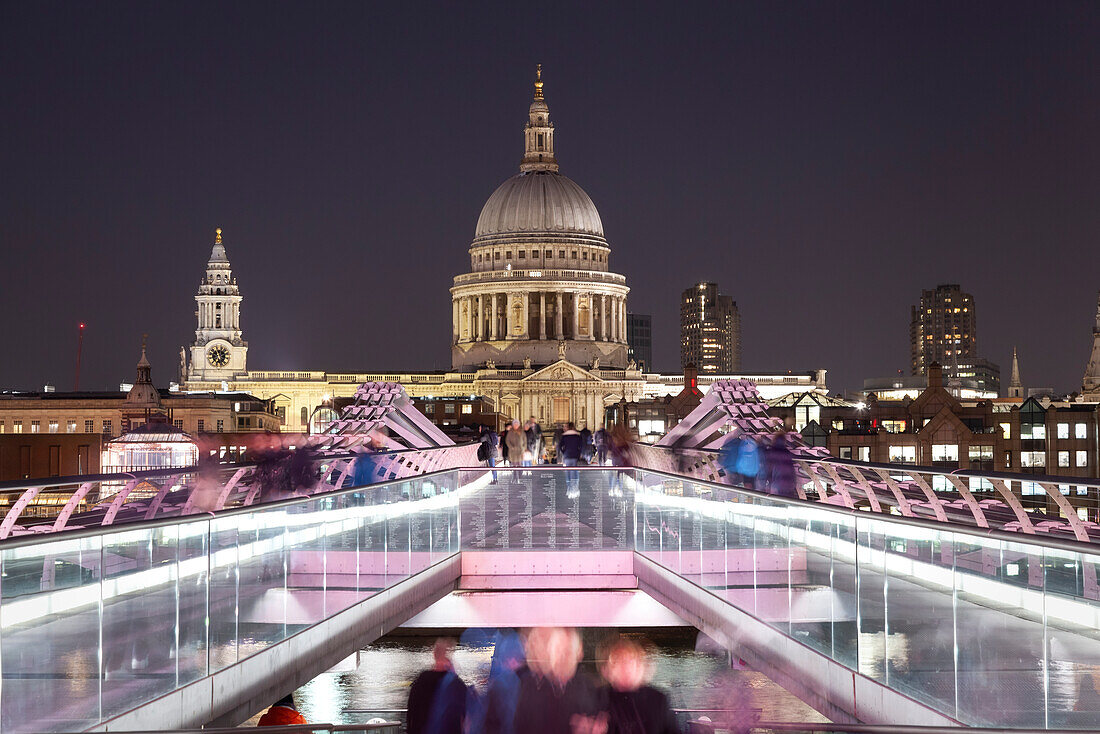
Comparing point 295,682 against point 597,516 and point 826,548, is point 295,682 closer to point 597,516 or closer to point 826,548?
point 826,548

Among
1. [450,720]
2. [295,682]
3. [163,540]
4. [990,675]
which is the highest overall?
[163,540]

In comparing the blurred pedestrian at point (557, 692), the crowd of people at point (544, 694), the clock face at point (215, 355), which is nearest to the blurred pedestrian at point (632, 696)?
the crowd of people at point (544, 694)

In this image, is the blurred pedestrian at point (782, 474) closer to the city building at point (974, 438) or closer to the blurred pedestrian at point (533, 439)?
the blurred pedestrian at point (533, 439)

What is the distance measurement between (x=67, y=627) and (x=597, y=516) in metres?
14.9

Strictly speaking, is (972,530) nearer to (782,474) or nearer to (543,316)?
(782,474)

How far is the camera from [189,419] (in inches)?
Result: 5546

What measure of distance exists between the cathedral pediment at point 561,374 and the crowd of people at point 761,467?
5883 inches

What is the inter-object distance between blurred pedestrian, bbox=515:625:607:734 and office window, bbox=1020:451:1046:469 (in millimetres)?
81626

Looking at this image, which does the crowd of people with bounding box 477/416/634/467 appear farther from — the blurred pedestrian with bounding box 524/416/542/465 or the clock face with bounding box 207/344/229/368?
the clock face with bounding box 207/344/229/368

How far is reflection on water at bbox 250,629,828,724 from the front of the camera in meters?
31.3

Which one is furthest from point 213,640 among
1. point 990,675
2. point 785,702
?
point 785,702

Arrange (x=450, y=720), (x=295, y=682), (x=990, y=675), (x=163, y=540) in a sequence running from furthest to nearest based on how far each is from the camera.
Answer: (x=450, y=720) → (x=295, y=682) → (x=163, y=540) → (x=990, y=675)

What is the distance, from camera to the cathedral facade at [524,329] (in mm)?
179625

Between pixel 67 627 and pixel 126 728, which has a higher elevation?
pixel 67 627
